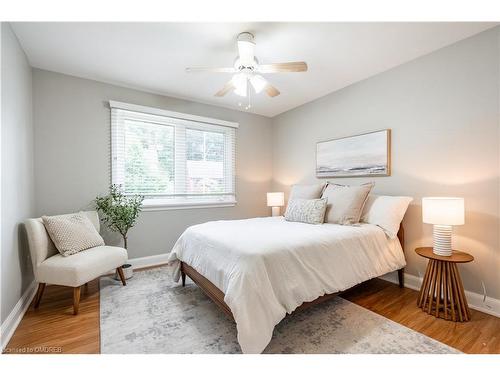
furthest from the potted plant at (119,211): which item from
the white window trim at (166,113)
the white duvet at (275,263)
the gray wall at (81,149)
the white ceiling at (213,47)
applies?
the white ceiling at (213,47)

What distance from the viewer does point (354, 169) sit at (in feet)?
10.3

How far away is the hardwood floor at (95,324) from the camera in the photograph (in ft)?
5.23

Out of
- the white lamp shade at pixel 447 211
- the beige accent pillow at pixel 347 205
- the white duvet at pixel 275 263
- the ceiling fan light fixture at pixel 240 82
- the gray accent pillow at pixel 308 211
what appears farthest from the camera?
the gray accent pillow at pixel 308 211

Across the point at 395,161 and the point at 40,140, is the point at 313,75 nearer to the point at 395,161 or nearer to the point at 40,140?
the point at 395,161

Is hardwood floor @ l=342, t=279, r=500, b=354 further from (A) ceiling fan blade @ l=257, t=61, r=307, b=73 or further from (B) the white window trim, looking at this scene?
(B) the white window trim

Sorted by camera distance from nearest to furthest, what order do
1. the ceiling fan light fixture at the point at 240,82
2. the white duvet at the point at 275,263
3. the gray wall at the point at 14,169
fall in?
the white duvet at the point at 275,263 < the gray wall at the point at 14,169 < the ceiling fan light fixture at the point at 240,82

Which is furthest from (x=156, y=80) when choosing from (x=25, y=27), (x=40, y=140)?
(x=40, y=140)

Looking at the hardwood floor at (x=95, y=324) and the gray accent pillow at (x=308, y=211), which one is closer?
the hardwood floor at (x=95, y=324)

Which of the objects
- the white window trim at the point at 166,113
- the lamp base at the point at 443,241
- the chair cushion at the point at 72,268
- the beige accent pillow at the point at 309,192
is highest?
the white window trim at the point at 166,113

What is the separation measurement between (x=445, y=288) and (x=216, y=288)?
6.42 feet

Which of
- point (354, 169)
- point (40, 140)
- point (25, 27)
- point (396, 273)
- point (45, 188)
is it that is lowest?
point (396, 273)

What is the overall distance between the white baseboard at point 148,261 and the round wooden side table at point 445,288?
3170mm

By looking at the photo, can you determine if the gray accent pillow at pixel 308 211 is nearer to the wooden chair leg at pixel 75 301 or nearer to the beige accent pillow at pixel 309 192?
the beige accent pillow at pixel 309 192
